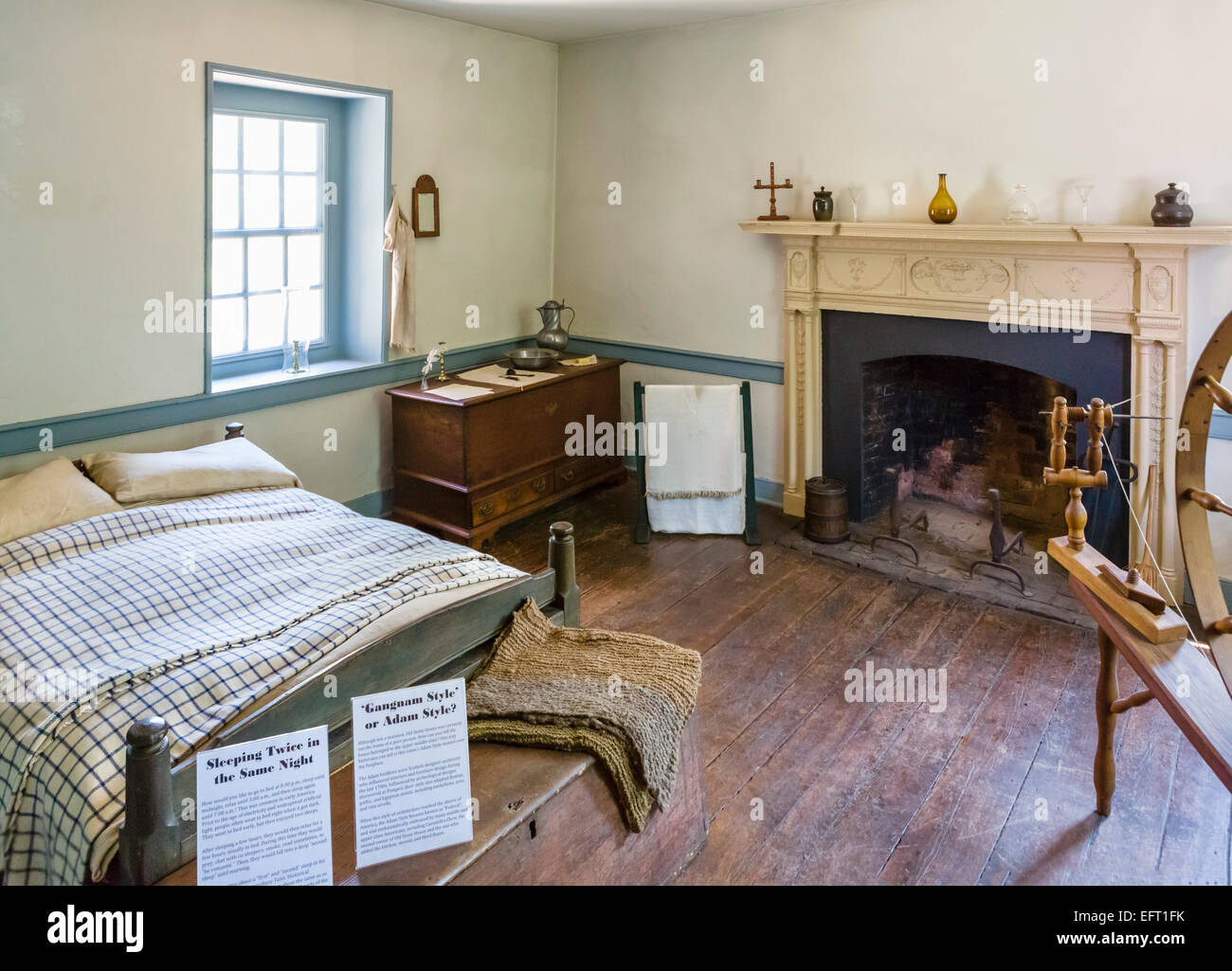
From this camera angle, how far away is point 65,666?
224cm

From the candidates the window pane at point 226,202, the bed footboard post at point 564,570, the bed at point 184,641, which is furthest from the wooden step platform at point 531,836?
the window pane at point 226,202

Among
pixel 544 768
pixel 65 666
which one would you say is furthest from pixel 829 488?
pixel 65 666

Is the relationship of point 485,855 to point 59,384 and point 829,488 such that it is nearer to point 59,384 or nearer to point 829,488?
point 59,384

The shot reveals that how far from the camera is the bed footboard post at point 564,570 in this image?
256cm

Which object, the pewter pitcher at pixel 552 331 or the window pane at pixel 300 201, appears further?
the pewter pitcher at pixel 552 331

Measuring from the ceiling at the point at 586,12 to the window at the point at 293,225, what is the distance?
61 centimetres

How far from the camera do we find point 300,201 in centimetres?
471

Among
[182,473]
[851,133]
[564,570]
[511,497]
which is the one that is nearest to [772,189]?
[851,133]

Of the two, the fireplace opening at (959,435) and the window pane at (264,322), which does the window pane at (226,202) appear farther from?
the fireplace opening at (959,435)

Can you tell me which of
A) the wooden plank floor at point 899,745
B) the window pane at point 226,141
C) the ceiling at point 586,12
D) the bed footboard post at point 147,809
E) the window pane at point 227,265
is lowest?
the wooden plank floor at point 899,745

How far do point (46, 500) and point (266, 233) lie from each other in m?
1.90

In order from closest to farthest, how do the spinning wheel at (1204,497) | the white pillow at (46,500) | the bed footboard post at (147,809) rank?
1. the bed footboard post at (147,809)
2. the spinning wheel at (1204,497)
3. the white pillow at (46,500)

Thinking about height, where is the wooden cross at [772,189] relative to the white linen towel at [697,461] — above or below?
above
